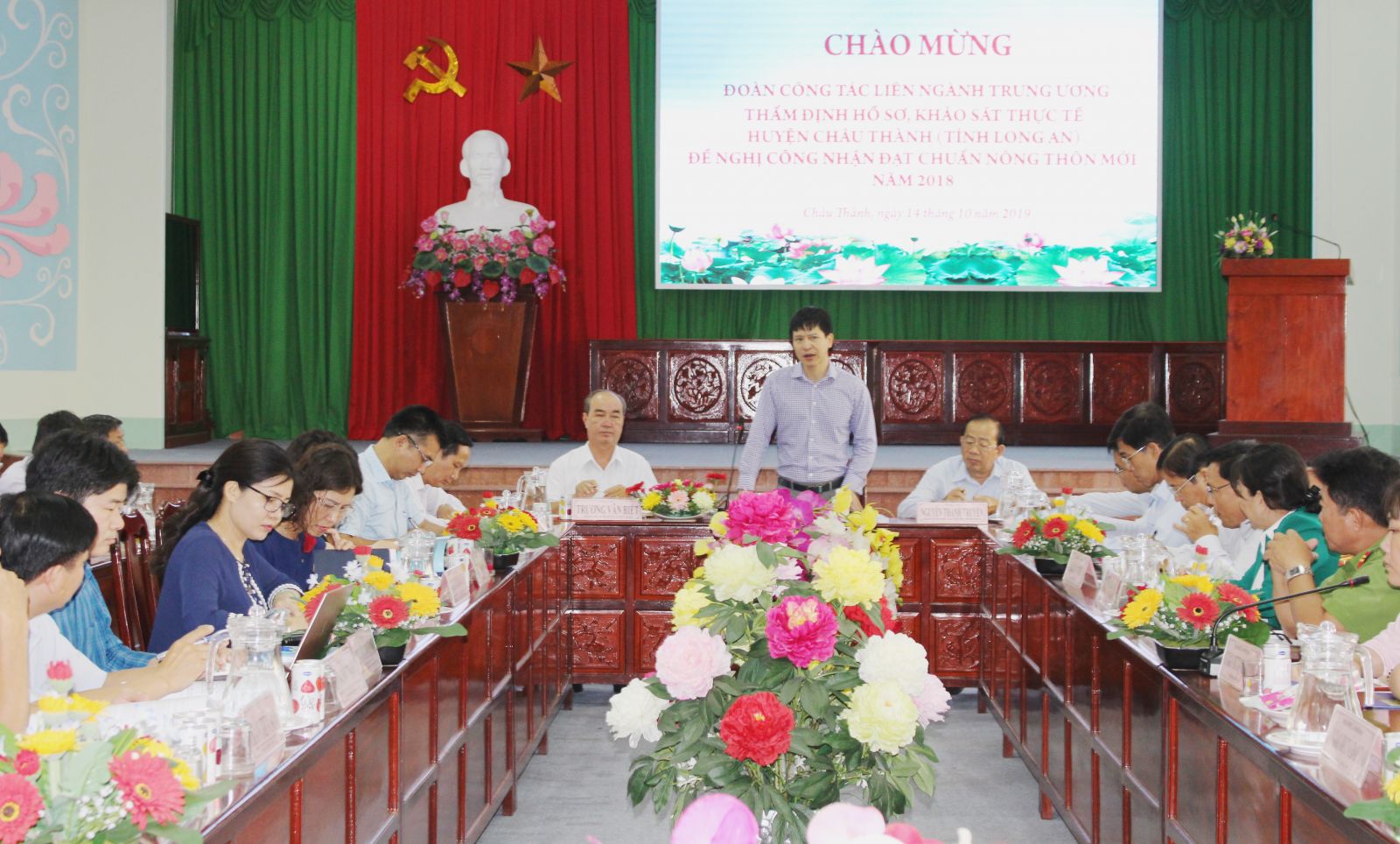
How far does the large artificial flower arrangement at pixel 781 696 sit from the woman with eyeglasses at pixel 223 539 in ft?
3.46

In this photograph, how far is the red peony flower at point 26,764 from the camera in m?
1.18

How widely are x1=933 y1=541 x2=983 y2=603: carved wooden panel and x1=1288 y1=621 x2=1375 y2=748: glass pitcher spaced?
2.58 meters

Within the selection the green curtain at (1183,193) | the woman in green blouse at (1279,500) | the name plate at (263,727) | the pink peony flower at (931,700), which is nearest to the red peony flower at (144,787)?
the name plate at (263,727)

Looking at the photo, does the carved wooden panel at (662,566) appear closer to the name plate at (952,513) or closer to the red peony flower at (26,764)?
the name plate at (952,513)

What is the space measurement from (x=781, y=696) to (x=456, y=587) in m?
1.44

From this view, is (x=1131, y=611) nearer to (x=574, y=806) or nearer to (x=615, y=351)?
(x=574, y=806)

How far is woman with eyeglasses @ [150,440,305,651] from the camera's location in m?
2.47

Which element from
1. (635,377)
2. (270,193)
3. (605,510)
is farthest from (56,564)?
(270,193)

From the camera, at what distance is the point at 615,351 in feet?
26.7

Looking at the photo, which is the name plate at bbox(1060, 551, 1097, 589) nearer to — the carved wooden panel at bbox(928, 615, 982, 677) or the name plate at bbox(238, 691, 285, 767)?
the carved wooden panel at bbox(928, 615, 982, 677)

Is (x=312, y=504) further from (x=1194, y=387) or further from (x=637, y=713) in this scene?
(x=1194, y=387)

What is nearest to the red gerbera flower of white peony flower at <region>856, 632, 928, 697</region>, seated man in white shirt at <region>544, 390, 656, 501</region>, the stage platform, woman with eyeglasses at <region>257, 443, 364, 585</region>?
white peony flower at <region>856, 632, 928, 697</region>

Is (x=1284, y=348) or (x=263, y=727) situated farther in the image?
(x=1284, y=348)

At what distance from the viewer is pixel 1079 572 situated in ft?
10.5
